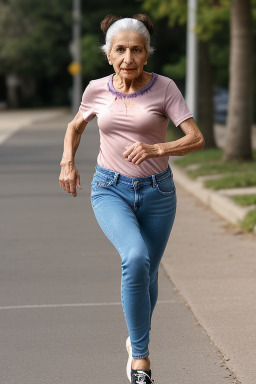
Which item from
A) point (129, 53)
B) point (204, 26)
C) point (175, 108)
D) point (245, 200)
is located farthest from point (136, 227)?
point (204, 26)

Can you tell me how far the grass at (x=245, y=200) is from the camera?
11166mm

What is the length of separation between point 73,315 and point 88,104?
2155 millimetres

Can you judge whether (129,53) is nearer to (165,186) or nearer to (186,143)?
(186,143)

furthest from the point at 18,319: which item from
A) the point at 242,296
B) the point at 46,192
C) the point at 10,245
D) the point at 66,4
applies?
the point at 66,4

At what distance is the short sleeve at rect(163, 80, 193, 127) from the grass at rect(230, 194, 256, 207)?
6714 mm

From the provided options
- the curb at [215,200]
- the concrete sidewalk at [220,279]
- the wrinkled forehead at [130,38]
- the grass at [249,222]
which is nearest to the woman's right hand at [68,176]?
the wrinkled forehead at [130,38]

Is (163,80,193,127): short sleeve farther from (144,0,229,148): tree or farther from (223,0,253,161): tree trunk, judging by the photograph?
(144,0,229,148): tree

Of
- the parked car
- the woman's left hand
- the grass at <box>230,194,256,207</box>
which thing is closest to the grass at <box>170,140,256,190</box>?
the grass at <box>230,194,256,207</box>

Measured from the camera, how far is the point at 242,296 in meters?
6.94

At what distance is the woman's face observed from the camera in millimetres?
4500

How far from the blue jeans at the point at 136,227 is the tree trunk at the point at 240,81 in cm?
1243

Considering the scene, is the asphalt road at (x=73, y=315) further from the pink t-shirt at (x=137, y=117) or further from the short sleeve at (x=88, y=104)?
the short sleeve at (x=88, y=104)

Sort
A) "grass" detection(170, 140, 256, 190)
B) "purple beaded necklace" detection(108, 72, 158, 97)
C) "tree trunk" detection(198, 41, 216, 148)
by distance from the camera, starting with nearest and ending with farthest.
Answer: "purple beaded necklace" detection(108, 72, 158, 97)
"grass" detection(170, 140, 256, 190)
"tree trunk" detection(198, 41, 216, 148)

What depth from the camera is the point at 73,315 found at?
6410 mm
